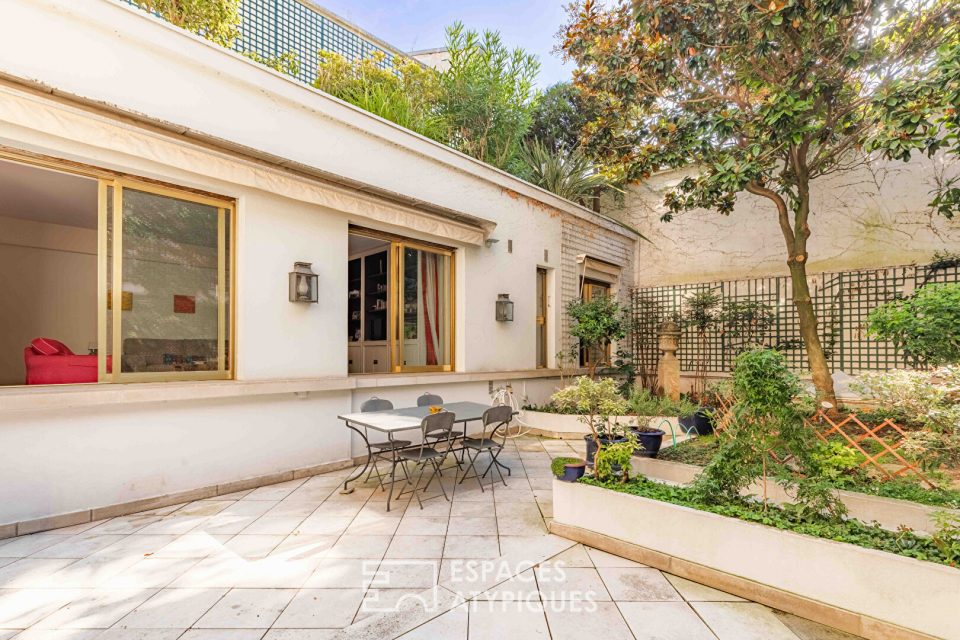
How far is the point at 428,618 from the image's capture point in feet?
7.72

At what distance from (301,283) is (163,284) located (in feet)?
4.21

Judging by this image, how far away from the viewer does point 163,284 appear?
434 centimetres

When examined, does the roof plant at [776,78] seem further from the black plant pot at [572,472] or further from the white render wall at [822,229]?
the black plant pot at [572,472]

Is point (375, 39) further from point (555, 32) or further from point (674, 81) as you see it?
point (674, 81)

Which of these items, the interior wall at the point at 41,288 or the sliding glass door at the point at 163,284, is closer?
the sliding glass door at the point at 163,284

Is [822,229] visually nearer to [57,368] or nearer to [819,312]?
[819,312]

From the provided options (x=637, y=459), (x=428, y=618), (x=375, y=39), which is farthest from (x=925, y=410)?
(x=375, y=39)

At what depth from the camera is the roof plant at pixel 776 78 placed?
15.6 feet

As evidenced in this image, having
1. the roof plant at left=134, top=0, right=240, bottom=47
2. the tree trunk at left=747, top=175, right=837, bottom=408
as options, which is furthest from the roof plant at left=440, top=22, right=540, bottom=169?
the tree trunk at left=747, top=175, right=837, bottom=408

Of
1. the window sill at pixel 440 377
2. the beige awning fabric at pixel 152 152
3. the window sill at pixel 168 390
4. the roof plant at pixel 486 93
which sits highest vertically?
the roof plant at pixel 486 93

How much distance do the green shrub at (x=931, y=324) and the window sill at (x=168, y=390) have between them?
5.45 meters

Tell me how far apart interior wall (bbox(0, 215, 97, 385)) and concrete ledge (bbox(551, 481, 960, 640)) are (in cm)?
751

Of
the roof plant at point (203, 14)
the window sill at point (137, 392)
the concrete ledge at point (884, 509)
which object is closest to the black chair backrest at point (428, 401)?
the window sill at point (137, 392)

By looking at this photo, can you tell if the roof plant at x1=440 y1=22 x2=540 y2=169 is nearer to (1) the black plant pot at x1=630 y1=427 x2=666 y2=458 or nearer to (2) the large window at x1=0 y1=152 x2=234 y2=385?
(2) the large window at x1=0 y1=152 x2=234 y2=385
